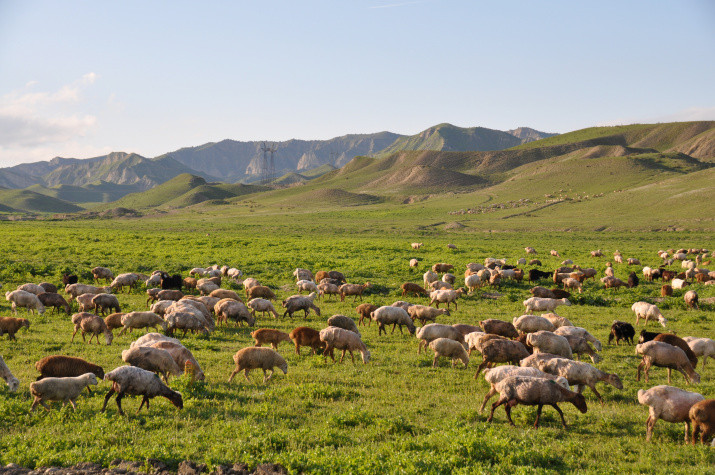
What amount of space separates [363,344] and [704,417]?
881 centimetres

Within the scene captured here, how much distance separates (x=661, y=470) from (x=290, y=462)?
6.15m

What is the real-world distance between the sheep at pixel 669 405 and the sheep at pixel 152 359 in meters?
10.8

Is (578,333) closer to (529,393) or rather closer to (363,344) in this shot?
→ (529,393)

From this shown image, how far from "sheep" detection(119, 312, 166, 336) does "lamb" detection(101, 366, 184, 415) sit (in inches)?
293

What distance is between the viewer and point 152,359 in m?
12.0

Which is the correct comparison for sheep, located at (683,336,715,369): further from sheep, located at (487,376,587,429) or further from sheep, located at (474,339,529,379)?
sheep, located at (487,376,587,429)

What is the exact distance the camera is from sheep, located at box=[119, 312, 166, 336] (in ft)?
56.0

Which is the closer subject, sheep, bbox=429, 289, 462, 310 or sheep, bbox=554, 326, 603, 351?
sheep, bbox=554, 326, 603, 351

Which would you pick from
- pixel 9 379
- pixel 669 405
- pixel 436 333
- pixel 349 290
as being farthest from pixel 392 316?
pixel 9 379

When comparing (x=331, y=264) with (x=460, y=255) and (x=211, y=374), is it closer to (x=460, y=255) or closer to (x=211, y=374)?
(x=460, y=255)

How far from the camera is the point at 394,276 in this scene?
→ 32.8 m

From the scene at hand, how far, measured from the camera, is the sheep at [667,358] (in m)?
12.9

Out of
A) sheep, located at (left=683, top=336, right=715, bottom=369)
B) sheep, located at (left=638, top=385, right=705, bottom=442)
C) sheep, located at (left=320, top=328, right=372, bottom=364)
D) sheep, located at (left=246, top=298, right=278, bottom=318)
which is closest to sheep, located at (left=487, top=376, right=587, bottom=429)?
sheep, located at (left=638, top=385, right=705, bottom=442)

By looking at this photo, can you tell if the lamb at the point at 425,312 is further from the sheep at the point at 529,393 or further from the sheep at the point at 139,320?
the sheep at the point at 139,320
